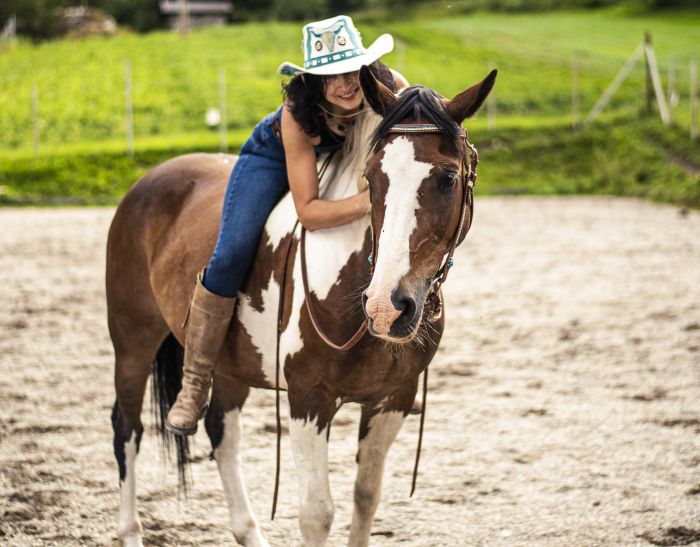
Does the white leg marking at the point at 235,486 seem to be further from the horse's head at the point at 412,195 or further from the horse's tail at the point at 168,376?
the horse's head at the point at 412,195

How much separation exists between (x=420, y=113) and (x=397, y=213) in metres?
0.32

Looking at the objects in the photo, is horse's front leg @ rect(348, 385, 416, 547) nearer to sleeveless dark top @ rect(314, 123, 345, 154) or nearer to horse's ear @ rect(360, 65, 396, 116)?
sleeveless dark top @ rect(314, 123, 345, 154)

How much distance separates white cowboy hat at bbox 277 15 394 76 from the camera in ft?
9.61

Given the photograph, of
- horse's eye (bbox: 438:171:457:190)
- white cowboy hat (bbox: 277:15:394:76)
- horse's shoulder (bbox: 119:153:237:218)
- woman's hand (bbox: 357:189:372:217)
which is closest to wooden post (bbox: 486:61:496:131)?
horse's shoulder (bbox: 119:153:237:218)

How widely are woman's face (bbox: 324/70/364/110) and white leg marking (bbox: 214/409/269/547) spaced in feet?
5.30

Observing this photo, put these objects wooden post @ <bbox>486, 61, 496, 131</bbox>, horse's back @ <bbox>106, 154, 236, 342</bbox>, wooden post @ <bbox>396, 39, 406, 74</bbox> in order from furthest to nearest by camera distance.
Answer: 1. wooden post @ <bbox>396, 39, 406, 74</bbox>
2. wooden post @ <bbox>486, 61, 496, 131</bbox>
3. horse's back @ <bbox>106, 154, 236, 342</bbox>

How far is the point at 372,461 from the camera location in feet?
10.7

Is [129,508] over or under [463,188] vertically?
under

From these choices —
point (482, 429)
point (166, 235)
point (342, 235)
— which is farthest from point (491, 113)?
point (342, 235)

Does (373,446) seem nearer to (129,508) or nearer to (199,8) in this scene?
(129,508)

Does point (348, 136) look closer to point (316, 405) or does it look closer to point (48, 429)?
point (316, 405)

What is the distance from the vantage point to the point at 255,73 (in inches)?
981

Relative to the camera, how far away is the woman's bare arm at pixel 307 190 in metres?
2.88

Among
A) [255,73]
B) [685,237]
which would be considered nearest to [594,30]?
[255,73]
